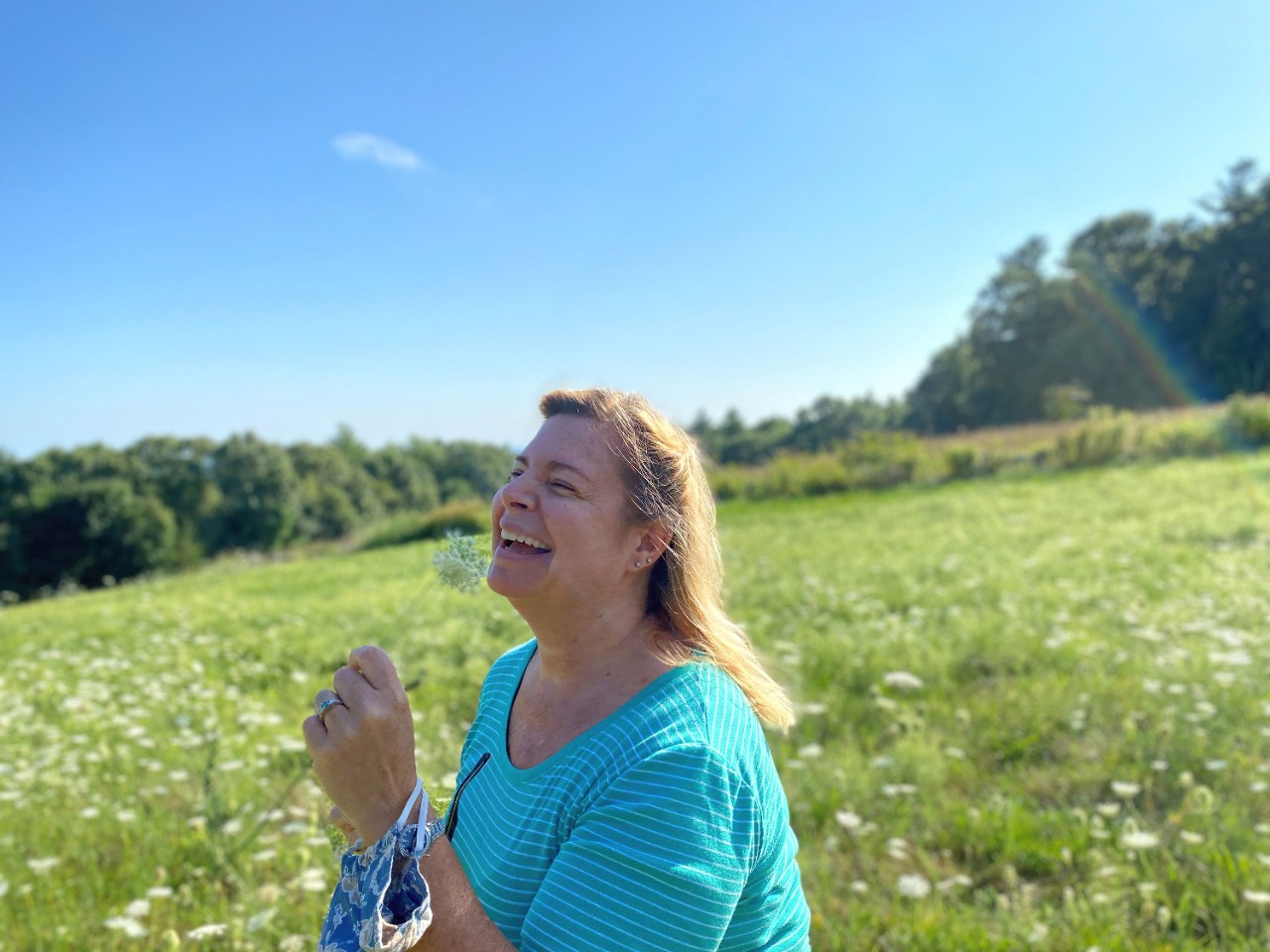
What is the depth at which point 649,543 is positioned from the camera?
5.38 feet

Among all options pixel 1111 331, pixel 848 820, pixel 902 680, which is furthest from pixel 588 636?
pixel 1111 331

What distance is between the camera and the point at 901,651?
525 cm

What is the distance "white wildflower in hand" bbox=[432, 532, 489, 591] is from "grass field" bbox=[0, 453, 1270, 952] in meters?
0.47

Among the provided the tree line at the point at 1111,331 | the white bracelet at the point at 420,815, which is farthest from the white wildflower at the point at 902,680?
the tree line at the point at 1111,331

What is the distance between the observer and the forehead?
160 centimetres

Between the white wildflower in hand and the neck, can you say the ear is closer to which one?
the neck

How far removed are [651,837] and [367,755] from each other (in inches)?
17.5

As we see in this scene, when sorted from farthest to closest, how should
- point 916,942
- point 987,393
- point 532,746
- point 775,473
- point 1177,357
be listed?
point 987,393 < point 1177,357 < point 775,473 < point 916,942 < point 532,746

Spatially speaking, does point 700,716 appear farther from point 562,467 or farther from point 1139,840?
point 1139,840

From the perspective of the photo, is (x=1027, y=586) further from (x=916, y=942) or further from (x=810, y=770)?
(x=916, y=942)

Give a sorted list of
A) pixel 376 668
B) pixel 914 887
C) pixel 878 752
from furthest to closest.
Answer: pixel 878 752 < pixel 914 887 < pixel 376 668

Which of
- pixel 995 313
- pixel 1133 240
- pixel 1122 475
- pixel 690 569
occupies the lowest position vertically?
pixel 1122 475

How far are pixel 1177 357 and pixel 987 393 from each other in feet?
33.6

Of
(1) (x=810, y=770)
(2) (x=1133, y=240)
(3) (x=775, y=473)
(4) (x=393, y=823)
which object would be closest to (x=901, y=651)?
(1) (x=810, y=770)
